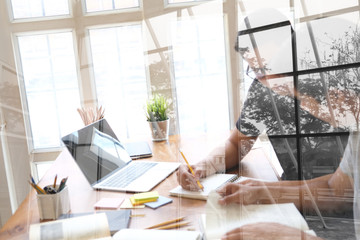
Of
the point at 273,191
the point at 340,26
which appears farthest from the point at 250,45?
the point at 273,191

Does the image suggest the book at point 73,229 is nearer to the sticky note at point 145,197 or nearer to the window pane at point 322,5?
the sticky note at point 145,197

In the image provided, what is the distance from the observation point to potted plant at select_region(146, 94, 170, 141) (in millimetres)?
614

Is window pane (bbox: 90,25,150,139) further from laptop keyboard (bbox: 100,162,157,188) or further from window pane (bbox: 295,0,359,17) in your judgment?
window pane (bbox: 295,0,359,17)

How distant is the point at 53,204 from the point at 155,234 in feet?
0.64

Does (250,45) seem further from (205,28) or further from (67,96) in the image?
(67,96)

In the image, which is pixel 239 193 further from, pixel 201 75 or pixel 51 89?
pixel 51 89

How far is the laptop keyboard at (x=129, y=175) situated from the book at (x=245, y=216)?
0.55 ft

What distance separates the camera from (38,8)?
1.79ft

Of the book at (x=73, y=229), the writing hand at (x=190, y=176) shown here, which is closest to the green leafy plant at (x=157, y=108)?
the writing hand at (x=190, y=176)

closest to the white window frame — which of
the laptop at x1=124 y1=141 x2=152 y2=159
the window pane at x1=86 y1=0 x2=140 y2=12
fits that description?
the window pane at x1=86 y1=0 x2=140 y2=12

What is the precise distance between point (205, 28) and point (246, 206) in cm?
34

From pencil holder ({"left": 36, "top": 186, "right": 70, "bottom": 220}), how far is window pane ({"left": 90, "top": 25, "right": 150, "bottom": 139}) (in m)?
0.15

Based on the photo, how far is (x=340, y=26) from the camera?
56 cm

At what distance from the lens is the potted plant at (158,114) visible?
614 mm
